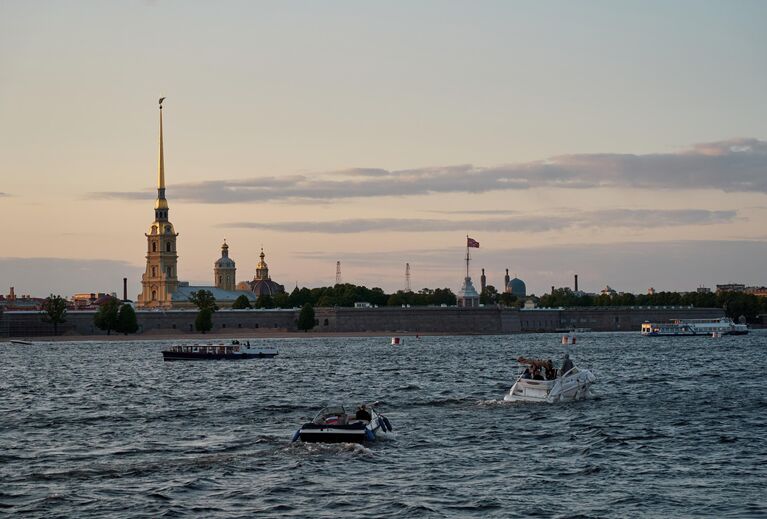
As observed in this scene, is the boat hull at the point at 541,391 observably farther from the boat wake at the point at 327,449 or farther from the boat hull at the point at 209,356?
the boat hull at the point at 209,356

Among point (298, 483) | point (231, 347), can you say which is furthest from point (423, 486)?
point (231, 347)

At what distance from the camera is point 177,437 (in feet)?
175

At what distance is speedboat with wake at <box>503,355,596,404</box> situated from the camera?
66812 mm

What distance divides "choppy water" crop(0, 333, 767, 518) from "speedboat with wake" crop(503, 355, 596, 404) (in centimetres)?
93

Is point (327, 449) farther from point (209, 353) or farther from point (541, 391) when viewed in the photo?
point (209, 353)

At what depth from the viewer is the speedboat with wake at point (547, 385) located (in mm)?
66812

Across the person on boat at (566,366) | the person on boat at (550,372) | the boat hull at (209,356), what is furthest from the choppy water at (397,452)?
the boat hull at (209,356)

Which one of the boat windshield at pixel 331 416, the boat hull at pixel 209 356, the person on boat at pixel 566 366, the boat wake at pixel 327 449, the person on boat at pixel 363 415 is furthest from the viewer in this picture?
the boat hull at pixel 209 356

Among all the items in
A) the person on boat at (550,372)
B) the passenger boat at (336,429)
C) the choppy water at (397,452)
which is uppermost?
the person on boat at (550,372)

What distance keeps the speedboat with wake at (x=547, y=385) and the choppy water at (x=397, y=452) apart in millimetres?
932

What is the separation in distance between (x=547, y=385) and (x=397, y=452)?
792 inches

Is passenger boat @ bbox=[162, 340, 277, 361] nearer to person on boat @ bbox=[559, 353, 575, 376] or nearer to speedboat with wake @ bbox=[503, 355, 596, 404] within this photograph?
speedboat with wake @ bbox=[503, 355, 596, 404]

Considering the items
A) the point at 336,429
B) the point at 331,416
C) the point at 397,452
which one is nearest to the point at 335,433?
the point at 336,429

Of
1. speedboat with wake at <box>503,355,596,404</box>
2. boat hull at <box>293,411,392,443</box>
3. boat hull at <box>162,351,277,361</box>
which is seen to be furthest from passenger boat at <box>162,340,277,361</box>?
boat hull at <box>293,411,392,443</box>
